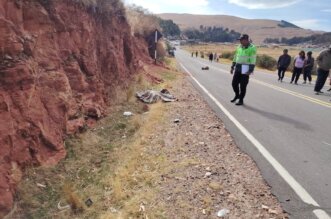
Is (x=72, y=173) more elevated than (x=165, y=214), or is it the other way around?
(x=165, y=214)

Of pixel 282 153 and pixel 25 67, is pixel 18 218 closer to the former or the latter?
pixel 25 67

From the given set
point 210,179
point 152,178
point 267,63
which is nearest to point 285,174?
point 210,179

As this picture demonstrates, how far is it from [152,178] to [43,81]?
311 cm

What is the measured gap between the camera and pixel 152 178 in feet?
20.2

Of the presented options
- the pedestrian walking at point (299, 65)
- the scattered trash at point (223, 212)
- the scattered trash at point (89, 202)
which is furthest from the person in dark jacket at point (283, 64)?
the scattered trash at point (223, 212)

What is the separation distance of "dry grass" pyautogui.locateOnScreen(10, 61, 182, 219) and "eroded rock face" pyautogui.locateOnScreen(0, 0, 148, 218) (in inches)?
10.4

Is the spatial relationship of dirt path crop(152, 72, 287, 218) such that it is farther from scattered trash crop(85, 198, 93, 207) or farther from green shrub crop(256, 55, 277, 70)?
green shrub crop(256, 55, 277, 70)

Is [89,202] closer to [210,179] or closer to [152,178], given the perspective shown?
[152,178]

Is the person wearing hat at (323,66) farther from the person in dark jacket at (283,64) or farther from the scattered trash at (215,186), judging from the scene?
the scattered trash at (215,186)

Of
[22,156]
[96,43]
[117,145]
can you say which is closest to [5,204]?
[22,156]

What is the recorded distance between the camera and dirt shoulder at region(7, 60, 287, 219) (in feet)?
16.8

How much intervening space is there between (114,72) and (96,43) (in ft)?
4.38

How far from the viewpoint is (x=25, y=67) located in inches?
266

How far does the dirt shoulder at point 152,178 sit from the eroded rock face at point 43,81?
369 mm
